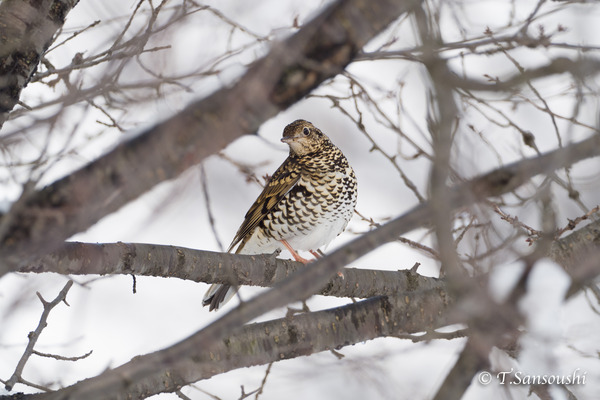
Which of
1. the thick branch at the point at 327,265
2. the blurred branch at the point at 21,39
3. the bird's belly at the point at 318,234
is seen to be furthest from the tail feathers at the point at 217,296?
the thick branch at the point at 327,265

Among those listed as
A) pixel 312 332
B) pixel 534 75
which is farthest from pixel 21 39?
pixel 534 75

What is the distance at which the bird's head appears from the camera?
627cm

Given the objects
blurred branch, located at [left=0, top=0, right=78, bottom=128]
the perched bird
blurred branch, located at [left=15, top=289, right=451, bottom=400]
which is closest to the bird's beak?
the perched bird

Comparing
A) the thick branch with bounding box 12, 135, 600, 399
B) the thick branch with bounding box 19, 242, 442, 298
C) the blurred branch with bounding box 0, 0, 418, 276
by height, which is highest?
the thick branch with bounding box 19, 242, 442, 298

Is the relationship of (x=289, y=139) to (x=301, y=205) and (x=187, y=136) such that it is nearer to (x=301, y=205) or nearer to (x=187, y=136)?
(x=301, y=205)

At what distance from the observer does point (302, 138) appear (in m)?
6.27

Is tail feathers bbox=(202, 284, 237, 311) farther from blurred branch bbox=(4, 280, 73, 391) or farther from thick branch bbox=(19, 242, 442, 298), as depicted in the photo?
blurred branch bbox=(4, 280, 73, 391)

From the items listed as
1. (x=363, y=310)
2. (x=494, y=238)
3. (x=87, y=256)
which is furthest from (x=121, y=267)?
(x=494, y=238)

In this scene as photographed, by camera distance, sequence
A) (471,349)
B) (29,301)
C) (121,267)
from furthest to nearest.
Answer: (121,267) < (29,301) < (471,349)

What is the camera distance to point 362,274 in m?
4.52

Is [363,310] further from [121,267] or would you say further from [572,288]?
[572,288]

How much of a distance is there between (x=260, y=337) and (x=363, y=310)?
584mm

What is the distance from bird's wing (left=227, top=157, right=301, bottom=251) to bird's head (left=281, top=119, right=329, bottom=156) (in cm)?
20

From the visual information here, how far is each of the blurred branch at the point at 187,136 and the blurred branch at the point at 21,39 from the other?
129 cm
